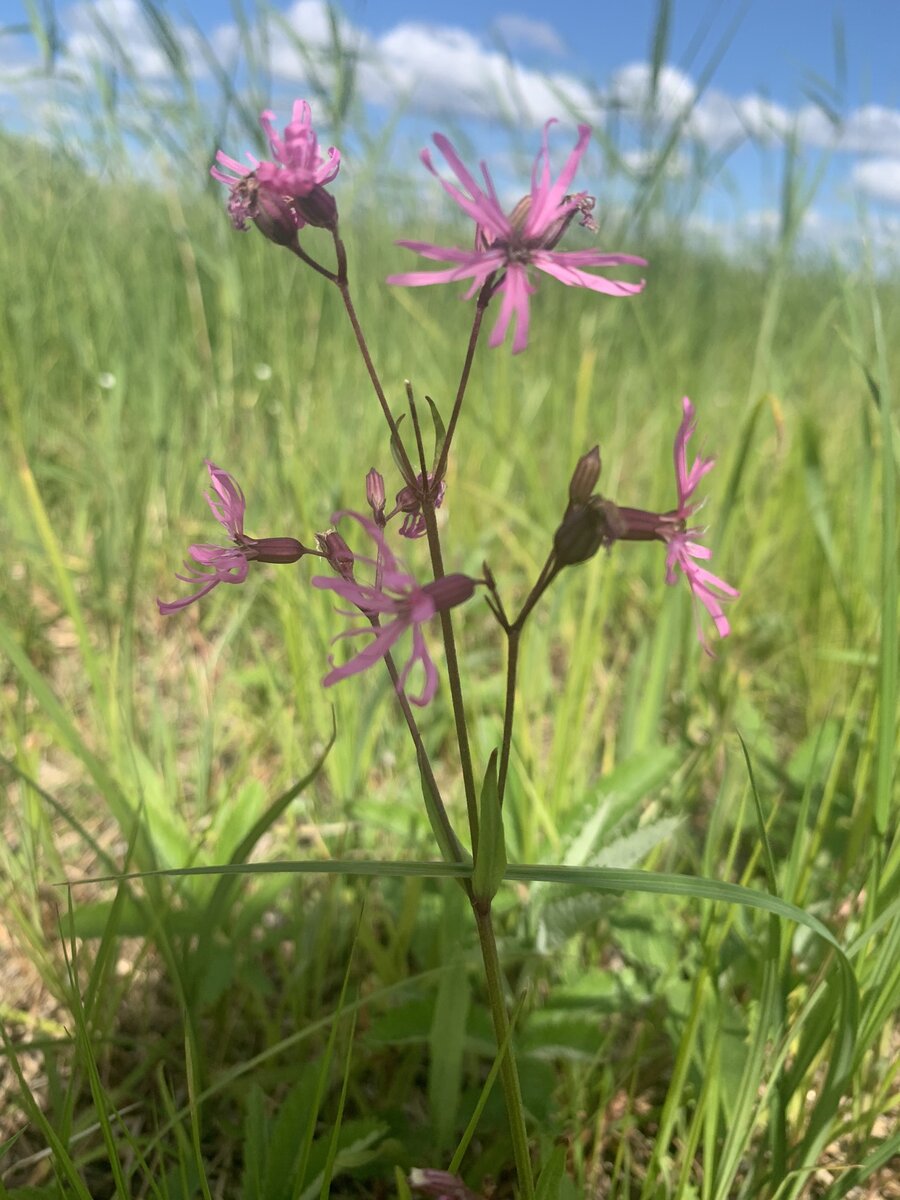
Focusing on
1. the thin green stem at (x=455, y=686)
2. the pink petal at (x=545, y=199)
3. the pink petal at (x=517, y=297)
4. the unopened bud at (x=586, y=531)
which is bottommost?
the thin green stem at (x=455, y=686)

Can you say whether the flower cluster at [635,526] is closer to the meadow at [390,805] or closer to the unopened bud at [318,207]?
the meadow at [390,805]

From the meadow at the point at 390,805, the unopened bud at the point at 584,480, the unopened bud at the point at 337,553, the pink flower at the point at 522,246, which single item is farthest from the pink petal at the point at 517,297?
the meadow at the point at 390,805

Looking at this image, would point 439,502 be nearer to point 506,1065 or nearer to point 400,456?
point 400,456

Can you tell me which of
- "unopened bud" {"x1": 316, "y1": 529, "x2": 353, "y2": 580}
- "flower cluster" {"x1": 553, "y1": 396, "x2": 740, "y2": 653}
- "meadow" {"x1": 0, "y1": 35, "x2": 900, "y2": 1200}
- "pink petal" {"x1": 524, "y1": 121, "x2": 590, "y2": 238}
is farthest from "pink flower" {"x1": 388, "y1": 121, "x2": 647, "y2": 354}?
"meadow" {"x1": 0, "y1": 35, "x2": 900, "y2": 1200}

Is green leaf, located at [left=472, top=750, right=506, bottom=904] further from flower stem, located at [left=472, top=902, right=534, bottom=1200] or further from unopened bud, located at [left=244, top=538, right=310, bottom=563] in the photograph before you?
unopened bud, located at [left=244, top=538, right=310, bottom=563]

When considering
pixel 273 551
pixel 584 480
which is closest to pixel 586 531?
pixel 584 480

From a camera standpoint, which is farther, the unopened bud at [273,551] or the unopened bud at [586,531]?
the unopened bud at [273,551]
